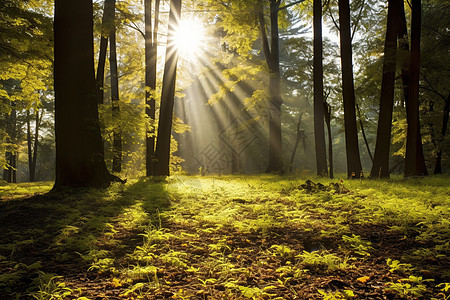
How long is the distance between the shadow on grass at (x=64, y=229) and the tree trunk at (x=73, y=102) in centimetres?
59

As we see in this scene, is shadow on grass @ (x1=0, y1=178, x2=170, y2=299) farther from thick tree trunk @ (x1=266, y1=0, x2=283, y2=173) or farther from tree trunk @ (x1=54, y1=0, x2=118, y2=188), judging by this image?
thick tree trunk @ (x1=266, y1=0, x2=283, y2=173)

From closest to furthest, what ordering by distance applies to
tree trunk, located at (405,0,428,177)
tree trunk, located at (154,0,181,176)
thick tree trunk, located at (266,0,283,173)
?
tree trunk, located at (405,0,428,177), tree trunk, located at (154,0,181,176), thick tree trunk, located at (266,0,283,173)

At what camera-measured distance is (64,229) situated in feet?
12.0

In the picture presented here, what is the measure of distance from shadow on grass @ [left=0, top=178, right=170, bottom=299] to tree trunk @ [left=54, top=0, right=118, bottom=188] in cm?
59

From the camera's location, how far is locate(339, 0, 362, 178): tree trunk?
9.16 meters

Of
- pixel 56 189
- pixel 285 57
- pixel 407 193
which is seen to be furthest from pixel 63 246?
pixel 285 57

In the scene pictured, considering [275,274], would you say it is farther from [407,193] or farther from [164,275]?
[407,193]

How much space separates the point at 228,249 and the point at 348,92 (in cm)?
774

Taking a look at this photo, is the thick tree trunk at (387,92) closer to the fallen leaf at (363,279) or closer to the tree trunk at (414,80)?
the tree trunk at (414,80)

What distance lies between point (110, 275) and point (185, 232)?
4.49 feet

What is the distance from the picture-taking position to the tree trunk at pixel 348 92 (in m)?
9.16

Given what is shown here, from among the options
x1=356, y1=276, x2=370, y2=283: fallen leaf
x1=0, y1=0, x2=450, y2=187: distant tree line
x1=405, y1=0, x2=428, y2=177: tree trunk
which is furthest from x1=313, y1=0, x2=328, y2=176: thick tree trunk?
x1=356, y1=276, x2=370, y2=283: fallen leaf

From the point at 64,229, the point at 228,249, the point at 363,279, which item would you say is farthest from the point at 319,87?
the point at 64,229

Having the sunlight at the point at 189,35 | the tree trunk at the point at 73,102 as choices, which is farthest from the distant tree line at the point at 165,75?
the sunlight at the point at 189,35
